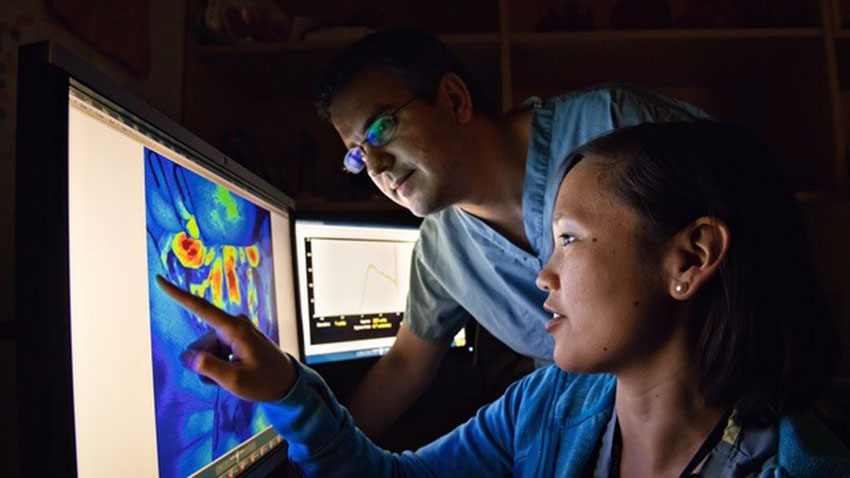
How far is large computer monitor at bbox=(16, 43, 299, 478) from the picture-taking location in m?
0.35

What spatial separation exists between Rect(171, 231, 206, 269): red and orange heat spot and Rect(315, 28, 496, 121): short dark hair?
0.52 meters

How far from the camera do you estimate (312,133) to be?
173cm

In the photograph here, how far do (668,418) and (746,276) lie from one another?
18 cm

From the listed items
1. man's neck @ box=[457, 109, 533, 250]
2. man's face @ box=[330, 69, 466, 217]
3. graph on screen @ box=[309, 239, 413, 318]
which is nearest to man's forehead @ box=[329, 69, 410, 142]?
man's face @ box=[330, 69, 466, 217]

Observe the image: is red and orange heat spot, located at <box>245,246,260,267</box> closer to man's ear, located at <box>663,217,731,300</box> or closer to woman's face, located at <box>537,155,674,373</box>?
woman's face, located at <box>537,155,674,373</box>

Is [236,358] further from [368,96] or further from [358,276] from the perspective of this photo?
[358,276]

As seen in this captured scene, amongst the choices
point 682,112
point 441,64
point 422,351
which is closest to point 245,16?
point 441,64

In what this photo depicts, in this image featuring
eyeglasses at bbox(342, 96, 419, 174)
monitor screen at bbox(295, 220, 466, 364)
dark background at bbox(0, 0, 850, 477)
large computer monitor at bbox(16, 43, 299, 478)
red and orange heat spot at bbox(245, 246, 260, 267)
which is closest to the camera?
large computer monitor at bbox(16, 43, 299, 478)

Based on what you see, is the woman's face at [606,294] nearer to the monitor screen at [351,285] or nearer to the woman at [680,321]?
the woman at [680,321]

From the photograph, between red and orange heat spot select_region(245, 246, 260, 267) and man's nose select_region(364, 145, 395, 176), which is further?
man's nose select_region(364, 145, 395, 176)

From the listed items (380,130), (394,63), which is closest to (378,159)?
(380,130)

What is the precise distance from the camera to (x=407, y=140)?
1.04 metres

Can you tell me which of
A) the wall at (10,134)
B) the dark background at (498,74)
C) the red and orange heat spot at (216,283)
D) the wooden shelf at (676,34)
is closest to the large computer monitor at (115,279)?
the red and orange heat spot at (216,283)

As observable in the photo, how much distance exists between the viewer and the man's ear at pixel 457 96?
1.09 m
